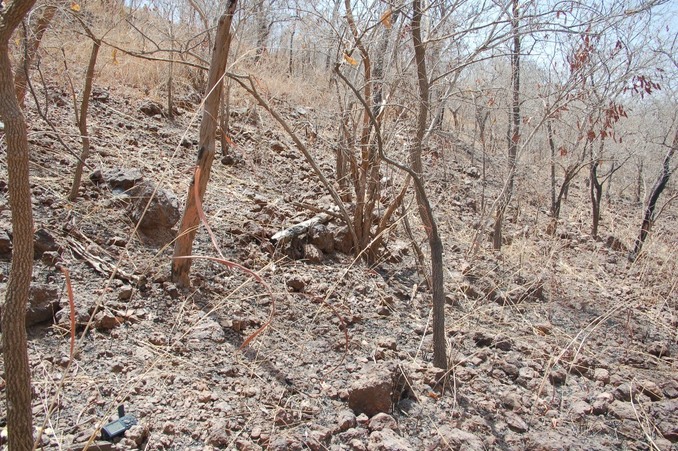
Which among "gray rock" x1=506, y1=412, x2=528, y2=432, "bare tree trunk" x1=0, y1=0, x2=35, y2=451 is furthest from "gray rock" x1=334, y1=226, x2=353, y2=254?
"bare tree trunk" x1=0, y1=0, x2=35, y2=451

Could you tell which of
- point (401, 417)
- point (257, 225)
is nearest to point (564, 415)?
point (401, 417)

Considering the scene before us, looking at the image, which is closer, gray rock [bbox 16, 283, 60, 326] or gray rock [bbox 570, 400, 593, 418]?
gray rock [bbox 16, 283, 60, 326]

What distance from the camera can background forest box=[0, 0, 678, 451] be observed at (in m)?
1.97

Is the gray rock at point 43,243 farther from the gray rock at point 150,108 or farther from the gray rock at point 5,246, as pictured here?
the gray rock at point 150,108

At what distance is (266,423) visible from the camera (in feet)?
6.70

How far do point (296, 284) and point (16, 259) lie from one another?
6.12 ft

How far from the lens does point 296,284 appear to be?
10.2ft

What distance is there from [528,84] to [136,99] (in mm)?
4342

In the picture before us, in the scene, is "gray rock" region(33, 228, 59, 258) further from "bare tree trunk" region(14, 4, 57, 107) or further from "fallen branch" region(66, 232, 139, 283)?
"bare tree trunk" region(14, 4, 57, 107)

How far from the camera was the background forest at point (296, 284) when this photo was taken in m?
1.97

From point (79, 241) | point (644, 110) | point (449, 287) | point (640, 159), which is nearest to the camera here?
point (79, 241)

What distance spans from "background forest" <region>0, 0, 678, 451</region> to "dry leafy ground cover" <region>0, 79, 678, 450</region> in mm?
13

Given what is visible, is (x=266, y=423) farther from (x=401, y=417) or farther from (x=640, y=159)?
(x=640, y=159)

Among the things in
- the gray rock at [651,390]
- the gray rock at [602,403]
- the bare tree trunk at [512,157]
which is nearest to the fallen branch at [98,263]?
the gray rock at [602,403]
